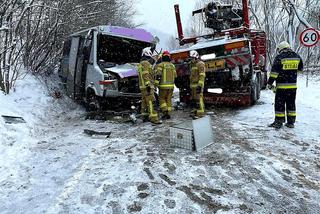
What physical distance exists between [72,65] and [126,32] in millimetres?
2083

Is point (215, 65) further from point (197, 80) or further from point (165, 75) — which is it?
point (165, 75)

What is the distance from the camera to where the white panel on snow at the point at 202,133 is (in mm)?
5184

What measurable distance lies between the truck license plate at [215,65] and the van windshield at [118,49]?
7.47 feet

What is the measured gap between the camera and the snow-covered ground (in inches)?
140

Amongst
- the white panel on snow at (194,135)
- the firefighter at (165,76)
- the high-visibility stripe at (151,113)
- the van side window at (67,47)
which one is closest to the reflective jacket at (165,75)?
the firefighter at (165,76)

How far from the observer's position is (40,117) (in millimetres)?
8055

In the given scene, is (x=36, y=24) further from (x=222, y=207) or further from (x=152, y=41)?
(x=222, y=207)

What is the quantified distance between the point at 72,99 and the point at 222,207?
7917mm

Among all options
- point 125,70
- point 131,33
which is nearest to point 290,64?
point 125,70

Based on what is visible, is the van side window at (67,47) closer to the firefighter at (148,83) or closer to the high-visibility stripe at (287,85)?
the firefighter at (148,83)

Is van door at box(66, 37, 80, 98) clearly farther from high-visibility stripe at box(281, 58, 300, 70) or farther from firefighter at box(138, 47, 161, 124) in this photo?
high-visibility stripe at box(281, 58, 300, 70)

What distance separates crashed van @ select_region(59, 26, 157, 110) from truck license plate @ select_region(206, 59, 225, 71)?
1.87m

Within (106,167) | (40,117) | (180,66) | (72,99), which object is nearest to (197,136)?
(106,167)

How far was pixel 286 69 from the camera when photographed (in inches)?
254
